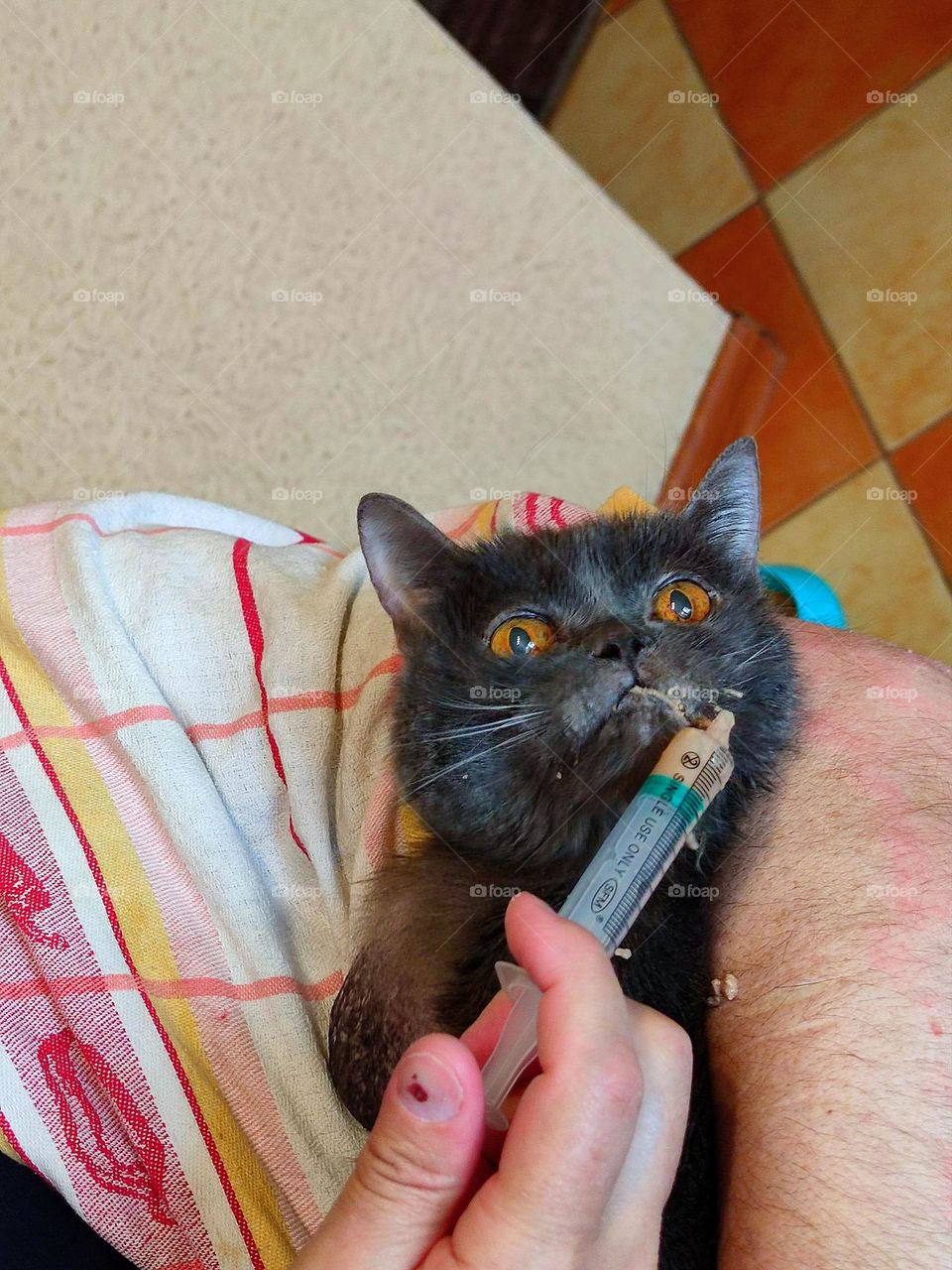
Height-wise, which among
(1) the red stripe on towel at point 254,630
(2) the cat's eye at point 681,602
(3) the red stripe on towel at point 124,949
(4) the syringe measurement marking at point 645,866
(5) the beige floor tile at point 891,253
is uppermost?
(5) the beige floor tile at point 891,253

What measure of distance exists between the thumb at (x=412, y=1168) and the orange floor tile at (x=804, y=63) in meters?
2.60

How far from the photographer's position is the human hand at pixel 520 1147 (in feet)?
1.96

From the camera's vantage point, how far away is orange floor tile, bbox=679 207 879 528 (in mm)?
2420

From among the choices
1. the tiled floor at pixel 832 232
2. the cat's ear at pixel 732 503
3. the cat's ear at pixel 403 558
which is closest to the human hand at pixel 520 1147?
the cat's ear at pixel 403 558

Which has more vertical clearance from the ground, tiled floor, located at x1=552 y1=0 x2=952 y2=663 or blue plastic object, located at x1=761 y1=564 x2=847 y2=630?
tiled floor, located at x1=552 y1=0 x2=952 y2=663

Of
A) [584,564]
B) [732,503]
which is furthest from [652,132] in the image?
[584,564]

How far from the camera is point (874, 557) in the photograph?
2.38 metres

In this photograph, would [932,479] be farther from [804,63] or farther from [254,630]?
[254,630]

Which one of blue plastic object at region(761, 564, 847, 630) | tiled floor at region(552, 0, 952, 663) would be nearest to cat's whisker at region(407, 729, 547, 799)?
blue plastic object at region(761, 564, 847, 630)

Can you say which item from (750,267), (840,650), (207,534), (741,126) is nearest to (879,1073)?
(840,650)

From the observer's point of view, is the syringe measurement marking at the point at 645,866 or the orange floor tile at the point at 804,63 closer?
the syringe measurement marking at the point at 645,866

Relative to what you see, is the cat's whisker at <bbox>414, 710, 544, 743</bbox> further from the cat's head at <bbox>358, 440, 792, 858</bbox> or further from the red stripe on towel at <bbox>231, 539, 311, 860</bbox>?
the red stripe on towel at <bbox>231, 539, 311, 860</bbox>

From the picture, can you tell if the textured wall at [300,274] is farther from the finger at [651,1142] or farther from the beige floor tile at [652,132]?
the finger at [651,1142]

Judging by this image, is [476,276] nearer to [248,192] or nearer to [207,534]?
[248,192]
